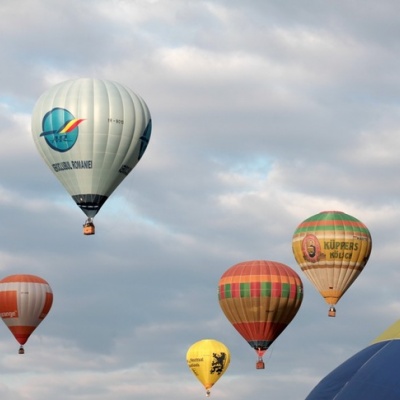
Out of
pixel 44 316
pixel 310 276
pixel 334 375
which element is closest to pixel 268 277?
pixel 310 276

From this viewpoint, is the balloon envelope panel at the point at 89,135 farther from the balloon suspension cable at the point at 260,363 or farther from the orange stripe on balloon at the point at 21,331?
the orange stripe on balloon at the point at 21,331

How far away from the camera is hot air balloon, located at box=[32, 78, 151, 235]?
55625mm

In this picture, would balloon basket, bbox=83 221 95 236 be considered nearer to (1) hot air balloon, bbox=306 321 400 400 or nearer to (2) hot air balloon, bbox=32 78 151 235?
(2) hot air balloon, bbox=32 78 151 235

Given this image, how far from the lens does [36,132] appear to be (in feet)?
187

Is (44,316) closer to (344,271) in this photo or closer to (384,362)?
(344,271)

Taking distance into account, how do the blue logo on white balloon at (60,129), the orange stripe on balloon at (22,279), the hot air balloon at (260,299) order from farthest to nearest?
the orange stripe on balloon at (22,279), the hot air balloon at (260,299), the blue logo on white balloon at (60,129)

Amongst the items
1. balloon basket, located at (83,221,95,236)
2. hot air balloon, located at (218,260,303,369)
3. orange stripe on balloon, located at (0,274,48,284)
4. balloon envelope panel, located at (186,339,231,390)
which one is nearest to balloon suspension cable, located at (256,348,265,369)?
hot air balloon, located at (218,260,303,369)

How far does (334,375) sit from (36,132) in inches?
1260

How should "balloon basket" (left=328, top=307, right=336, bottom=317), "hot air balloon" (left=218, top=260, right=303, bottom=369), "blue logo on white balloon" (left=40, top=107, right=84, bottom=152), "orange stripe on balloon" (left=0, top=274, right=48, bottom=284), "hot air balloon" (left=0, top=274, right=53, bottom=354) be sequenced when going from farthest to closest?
"orange stripe on balloon" (left=0, top=274, right=48, bottom=284)
"hot air balloon" (left=0, top=274, right=53, bottom=354)
"balloon basket" (left=328, top=307, right=336, bottom=317)
"hot air balloon" (left=218, top=260, right=303, bottom=369)
"blue logo on white balloon" (left=40, top=107, right=84, bottom=152)

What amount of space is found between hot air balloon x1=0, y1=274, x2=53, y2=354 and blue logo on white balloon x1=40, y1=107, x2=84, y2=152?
20.1 m

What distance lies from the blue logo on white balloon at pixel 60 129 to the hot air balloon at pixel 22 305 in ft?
66.1

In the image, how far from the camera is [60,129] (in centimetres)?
5575

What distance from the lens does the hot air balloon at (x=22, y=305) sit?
244 ft

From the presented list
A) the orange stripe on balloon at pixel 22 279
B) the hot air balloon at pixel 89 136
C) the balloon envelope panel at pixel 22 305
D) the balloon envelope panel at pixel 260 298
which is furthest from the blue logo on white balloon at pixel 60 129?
the orange stripe on balloon at pixel 22 279
